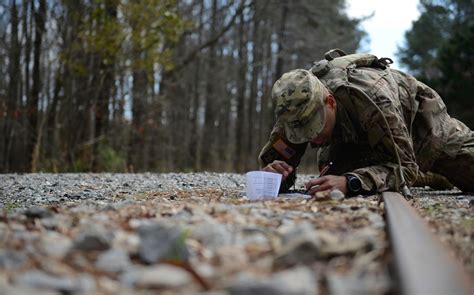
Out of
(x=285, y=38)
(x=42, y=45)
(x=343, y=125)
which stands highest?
(x=285, y=38)

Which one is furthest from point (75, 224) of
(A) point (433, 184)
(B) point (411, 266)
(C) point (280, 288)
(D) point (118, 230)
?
(A) point (433, 184)

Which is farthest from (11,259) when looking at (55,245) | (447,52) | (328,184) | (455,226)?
(447,52)

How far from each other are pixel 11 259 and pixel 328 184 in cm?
228

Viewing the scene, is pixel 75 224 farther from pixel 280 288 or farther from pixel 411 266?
pixel 411 266

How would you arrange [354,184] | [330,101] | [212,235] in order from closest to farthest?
[212,235] < [354,184] < [330,101]

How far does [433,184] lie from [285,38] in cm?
1682

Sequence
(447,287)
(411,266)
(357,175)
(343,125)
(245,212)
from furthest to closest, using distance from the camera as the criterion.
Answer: (343,125) → (357,175) → (245,212) → (411,266) → (447,287)

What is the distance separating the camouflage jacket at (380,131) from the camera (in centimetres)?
364

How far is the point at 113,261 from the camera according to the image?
1.60m

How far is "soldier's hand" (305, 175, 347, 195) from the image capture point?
3455 millimetres

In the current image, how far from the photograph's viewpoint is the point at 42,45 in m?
12.0

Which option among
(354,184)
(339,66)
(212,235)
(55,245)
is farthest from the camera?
(339,66)

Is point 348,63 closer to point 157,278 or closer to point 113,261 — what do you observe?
point 113,261

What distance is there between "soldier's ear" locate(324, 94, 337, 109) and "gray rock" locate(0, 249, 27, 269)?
248cm
